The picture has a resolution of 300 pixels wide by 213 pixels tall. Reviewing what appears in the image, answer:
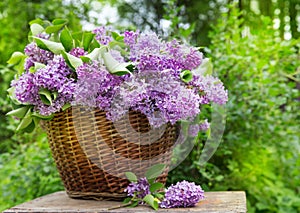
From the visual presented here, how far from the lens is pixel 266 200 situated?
181 centimetres

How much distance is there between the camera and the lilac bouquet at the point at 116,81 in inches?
34.6

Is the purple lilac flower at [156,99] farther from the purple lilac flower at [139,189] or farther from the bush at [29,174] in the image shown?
the bush at [29,174]

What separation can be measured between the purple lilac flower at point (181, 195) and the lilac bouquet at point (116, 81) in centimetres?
15

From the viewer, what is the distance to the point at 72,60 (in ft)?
2.96

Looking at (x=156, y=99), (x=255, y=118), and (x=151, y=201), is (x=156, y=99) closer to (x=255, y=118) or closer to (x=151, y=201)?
(x=151, y=201)

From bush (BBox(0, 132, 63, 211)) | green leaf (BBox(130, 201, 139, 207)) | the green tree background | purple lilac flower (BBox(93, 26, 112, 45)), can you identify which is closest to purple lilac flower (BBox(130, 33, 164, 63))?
purple lilac flower (BBox(93, 26, 112, 45))

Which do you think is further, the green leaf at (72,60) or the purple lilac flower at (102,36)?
the purple lilac flower at (102,36)

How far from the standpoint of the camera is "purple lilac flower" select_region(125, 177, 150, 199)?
3.12 feet

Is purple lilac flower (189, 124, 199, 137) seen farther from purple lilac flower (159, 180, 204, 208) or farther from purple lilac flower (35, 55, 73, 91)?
purple lilac flower (35, 55, 73, 91)

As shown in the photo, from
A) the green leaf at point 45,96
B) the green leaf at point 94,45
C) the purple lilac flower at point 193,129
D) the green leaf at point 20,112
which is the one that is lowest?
the purple lilac flower at point 193,129

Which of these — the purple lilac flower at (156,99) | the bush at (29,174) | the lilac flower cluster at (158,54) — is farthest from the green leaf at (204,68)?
the bush at (29,174)

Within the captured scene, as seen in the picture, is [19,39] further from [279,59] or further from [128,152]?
[128,152]

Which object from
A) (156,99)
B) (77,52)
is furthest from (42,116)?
(156,99)

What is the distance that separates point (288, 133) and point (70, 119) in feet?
3.85
